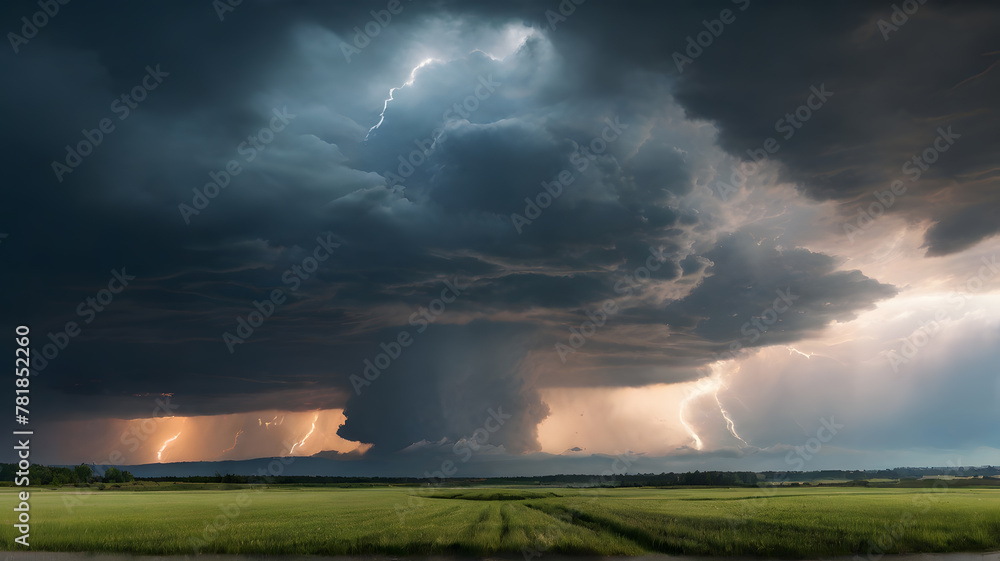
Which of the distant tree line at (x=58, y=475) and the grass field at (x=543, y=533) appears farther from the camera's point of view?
the distant tree line at (x=58, y=475)

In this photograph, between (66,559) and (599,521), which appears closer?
(66,559)

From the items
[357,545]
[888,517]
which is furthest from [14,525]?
[888,517]

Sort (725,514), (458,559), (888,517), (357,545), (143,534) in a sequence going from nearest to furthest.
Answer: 1. (458,559)
2. (357,545)
3. (143,534)
4. (888,517)
5. (725,514)

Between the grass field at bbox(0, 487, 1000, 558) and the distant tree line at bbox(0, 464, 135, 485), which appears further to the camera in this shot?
the distant tree line at bbox(0, 464, 135, 485)

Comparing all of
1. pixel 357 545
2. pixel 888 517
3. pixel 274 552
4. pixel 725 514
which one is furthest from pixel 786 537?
pixel 274 552

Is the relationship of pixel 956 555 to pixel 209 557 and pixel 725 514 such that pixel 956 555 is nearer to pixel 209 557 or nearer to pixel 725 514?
pixel 725 514

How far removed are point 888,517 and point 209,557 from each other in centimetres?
5512

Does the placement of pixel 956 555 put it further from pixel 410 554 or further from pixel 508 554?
pixel 410 554

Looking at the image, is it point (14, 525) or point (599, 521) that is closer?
point (14, 525)

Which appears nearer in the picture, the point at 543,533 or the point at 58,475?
the point at 543,533

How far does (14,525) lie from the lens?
46594 millimetres

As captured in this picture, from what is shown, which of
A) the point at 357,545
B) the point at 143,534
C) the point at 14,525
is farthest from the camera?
the point at 14,525

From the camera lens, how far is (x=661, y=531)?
43562mm

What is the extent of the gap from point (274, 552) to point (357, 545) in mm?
5447
